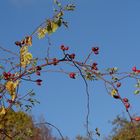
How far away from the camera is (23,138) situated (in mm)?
5500

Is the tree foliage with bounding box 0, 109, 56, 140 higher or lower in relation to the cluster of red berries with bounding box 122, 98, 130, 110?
higher

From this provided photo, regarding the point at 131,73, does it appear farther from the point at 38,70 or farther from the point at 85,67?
the point at 38,70

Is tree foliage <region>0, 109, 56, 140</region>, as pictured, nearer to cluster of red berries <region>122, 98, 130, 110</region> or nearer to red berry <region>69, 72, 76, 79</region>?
red berry <region>69, 72, 76, 79</region>

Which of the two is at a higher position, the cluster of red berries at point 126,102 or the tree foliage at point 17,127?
the tree foliage at point 17,127

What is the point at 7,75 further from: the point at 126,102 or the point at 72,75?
the point at 126,102

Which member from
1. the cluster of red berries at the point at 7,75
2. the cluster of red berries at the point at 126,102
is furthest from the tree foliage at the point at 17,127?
the cluster of red berries at the point at 126,102

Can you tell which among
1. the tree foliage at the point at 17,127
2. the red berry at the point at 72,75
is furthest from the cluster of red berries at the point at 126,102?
the tree foliage at the point at 17,127

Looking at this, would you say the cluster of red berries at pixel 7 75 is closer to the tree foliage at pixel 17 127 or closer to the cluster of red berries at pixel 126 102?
the tree foliage at pixel 17 127

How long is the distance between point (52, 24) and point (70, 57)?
0.49 metres

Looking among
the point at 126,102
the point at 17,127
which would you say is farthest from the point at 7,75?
the point at 17,127

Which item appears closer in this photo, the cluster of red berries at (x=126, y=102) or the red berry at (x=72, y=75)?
the cluster of red berries at (x=126, y=102)

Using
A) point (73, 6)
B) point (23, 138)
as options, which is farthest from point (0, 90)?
point (23, 138)

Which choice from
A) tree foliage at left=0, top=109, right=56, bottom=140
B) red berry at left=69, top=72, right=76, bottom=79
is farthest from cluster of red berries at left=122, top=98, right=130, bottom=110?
tree foliage at left=0, top=109, right=56, bottom=140

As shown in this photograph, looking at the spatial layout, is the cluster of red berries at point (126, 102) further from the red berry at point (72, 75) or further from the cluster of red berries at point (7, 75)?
the cluster of red berries at point (7, 75)
